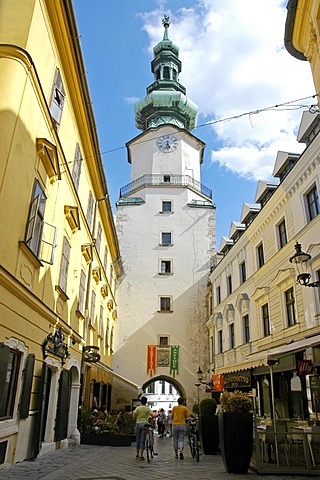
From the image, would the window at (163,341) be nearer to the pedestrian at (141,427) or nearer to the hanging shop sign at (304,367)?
the hanging shop sign at (304,367)

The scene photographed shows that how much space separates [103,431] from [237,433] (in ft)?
26.6

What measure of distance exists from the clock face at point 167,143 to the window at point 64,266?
908 inches

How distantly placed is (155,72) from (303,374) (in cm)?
3760

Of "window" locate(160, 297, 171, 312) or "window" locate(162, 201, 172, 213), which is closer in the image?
"window" locate(160, 297, 171, 312)

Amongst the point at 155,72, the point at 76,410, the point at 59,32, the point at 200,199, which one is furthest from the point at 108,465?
the point at 155,72

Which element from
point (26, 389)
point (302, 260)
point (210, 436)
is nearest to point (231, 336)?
point (210, 436)

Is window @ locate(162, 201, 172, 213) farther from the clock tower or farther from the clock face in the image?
the clock face

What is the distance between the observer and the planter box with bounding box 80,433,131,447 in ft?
48.4

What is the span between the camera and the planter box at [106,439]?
14.8 metres

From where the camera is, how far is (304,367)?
1276 centimetres

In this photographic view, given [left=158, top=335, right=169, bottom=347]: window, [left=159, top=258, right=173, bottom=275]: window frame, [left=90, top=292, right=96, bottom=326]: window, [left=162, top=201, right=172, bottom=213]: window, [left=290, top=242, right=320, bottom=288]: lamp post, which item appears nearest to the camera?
[left=290, top=242, right=320, bottom=288]: lamp post

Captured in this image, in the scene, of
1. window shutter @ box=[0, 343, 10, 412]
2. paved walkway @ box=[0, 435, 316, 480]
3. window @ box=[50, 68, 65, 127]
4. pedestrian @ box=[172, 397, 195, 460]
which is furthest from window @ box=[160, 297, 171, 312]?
window shutter @ box=[0, 343, 10, 412]

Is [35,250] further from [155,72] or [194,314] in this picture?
[155,72]

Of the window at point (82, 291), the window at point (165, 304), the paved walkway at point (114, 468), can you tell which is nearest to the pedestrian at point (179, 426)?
the paved walkway at point (114, 468)
